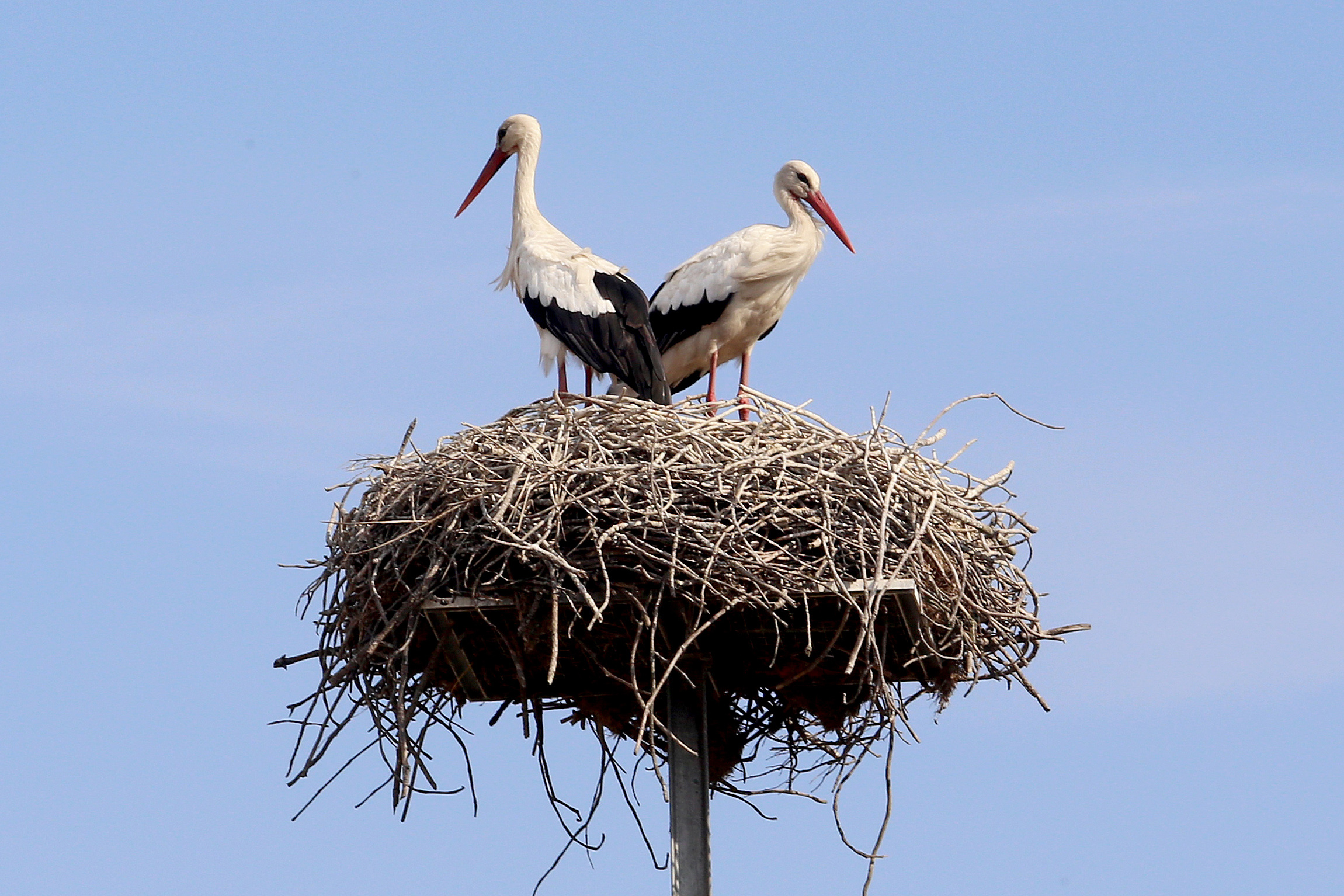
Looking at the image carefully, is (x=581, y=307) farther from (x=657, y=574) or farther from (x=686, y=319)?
(x=657, y=574)

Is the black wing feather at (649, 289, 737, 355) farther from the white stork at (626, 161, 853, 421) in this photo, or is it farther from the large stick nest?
the large stick nest

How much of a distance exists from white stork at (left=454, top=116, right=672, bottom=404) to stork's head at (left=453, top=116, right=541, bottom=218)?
0.56 m

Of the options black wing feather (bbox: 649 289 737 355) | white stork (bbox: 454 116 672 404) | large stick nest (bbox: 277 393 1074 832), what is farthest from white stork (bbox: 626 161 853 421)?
large stick nest (bbox: 277 393 1074 832)

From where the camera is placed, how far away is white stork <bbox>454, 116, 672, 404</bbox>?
9.34 metres

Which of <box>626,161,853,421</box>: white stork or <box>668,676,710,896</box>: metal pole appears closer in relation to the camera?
<box>668,676,710,896</box>: metal pole

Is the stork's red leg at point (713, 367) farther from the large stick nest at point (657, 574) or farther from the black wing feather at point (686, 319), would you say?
the large stick nest at point (657, 574)

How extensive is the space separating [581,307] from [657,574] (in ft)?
8.92

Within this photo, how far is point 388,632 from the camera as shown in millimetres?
7219

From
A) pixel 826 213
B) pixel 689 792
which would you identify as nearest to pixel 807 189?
pixel 826 213

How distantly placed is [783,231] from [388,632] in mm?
3981

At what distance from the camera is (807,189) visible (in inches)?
421

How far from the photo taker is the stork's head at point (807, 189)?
10.6 m

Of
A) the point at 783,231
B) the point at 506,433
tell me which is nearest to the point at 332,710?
the point at 506,433

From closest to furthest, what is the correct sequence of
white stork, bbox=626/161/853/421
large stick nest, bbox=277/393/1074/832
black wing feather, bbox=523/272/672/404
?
large stick nest, bbox=277/393/1074/832 → black wing feather, bbox=523/272/672/404 → white stork, bbox=626/161/853/421
